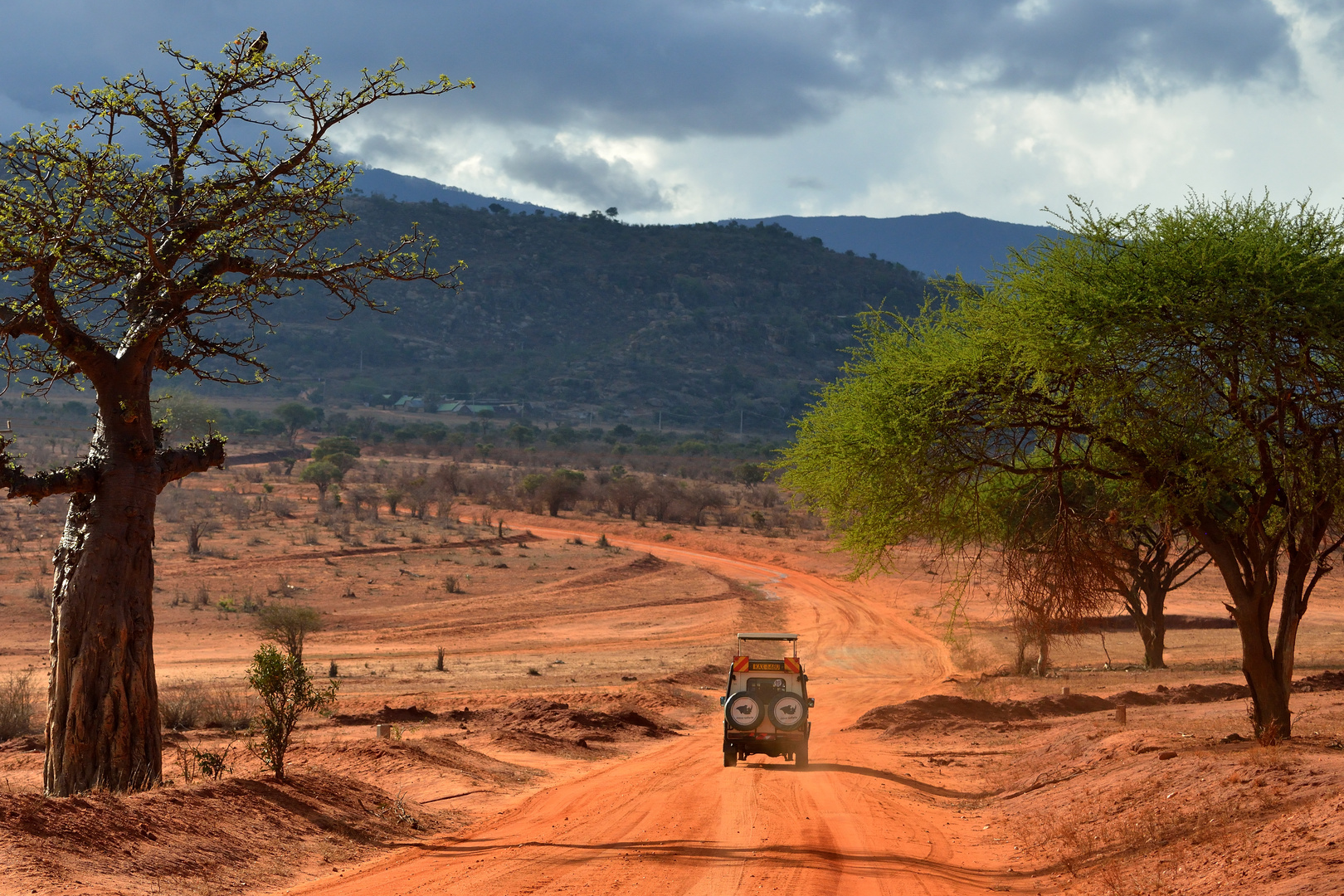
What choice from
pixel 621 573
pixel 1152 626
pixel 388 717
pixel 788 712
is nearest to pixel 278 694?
pixel 788 712

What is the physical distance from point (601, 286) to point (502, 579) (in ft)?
407

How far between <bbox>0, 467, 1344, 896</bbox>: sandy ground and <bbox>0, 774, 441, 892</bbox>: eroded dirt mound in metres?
0.03

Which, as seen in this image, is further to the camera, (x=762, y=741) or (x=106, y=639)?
(x=762, y=741)

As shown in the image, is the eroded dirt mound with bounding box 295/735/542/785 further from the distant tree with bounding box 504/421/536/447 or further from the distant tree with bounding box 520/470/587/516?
the distant tree with bounding box 504/421/536/447

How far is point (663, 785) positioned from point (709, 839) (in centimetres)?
288

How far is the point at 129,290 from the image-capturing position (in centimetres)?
1094

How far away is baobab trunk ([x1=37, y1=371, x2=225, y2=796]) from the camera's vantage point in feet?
31.9

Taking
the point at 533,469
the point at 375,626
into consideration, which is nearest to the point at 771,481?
the point at 533,469

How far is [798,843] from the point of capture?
995 centimetres

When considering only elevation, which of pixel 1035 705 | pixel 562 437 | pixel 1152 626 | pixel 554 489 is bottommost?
pixel 1035 705

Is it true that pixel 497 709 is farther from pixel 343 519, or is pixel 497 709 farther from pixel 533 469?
pixel 533 469

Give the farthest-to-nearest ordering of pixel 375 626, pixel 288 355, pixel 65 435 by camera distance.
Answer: pixel 288 355, pixel 65 435, pixel 375 626

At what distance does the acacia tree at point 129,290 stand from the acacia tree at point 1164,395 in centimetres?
678

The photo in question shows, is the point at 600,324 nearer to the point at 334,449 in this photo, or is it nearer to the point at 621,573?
the point at 334,449
